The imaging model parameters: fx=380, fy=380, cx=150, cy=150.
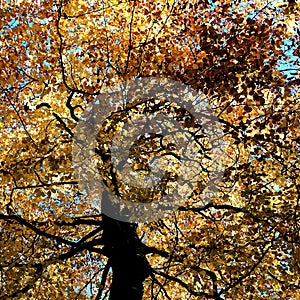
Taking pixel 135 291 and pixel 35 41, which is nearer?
pixel 135 291

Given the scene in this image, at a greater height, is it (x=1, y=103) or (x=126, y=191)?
(x=1, y=103)

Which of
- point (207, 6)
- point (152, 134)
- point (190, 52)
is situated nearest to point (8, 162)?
point (152, 134)

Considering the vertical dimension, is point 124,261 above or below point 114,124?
below

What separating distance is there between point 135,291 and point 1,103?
6570mm

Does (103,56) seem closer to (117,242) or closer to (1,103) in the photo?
(1,103)

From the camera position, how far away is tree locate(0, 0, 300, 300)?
879 centimetres

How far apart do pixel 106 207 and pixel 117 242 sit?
93 centimetres

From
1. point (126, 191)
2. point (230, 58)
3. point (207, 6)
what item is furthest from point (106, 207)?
point (207, 6)

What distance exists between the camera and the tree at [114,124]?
28.8 ft

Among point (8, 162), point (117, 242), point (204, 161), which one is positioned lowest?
point (117, 242)

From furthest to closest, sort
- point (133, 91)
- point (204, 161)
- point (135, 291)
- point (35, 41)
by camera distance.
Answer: point (204, 161)
point (35, 41)
point (133, 91)
point (135, 291)

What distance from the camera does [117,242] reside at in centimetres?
946

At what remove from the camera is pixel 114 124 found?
30.5 ft

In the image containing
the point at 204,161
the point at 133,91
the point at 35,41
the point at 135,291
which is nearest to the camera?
the point at 135,291
